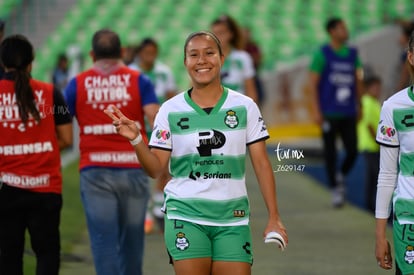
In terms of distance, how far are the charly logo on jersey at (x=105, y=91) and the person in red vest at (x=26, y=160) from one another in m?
0.50

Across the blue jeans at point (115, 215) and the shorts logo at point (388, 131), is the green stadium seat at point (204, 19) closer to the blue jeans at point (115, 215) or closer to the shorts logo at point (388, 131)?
the blue jeans at point (115, 215)

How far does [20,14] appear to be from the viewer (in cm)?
2698

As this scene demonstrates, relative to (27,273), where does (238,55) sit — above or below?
above

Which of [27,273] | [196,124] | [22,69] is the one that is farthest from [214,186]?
[27,273]

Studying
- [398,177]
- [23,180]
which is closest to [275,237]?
[398,177]

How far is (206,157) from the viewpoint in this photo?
5.60 m

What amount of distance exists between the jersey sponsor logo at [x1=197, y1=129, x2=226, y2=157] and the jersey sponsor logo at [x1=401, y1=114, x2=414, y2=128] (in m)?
0.95

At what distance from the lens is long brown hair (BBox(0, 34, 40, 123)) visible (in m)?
6.85

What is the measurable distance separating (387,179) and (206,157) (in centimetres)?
94

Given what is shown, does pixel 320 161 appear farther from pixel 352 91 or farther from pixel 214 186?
pixel 214 186

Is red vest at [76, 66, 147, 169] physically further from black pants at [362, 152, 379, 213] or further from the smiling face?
black pants at [362, 152, 379, 213]

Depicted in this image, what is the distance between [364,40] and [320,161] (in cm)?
961

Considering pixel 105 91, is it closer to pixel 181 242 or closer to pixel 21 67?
pixel 21 67

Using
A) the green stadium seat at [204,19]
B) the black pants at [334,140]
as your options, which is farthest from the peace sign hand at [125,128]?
the green stadium seat at [204,19]
